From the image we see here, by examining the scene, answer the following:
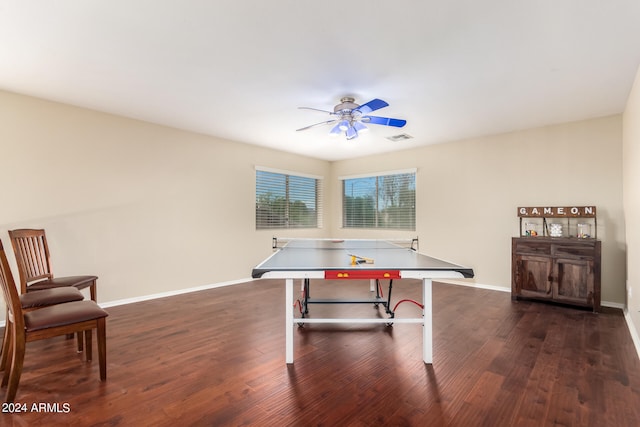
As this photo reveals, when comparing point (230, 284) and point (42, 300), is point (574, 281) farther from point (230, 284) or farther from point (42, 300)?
point (42, 300)

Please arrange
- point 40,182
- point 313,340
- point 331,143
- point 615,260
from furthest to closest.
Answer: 1. point 331,143
2. point 615,260
3. point 40,182
4. point 313,340

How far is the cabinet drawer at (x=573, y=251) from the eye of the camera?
11.5 feet

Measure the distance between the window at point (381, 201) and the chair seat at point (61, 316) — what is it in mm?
4937

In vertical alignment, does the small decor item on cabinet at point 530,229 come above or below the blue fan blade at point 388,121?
below

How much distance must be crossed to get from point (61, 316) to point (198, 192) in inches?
114

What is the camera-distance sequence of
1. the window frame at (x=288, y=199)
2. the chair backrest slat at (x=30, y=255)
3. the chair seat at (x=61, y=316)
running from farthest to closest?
1. the window frame at (x=288, y=199)
2. the chair backrest slat at (x=30, y=255)
3. the chair seat at (x=61, y=316)

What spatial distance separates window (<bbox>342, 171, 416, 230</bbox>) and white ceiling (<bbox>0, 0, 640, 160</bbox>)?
2.11 metres

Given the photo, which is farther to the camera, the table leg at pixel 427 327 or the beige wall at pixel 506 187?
the beige wall at pixel 506 187

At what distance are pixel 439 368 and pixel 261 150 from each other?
4.45 meters

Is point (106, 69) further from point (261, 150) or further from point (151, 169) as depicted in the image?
point (261, 150)

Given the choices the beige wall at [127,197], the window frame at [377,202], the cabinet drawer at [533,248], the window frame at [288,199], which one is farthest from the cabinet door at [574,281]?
the beige wall at [127,197]

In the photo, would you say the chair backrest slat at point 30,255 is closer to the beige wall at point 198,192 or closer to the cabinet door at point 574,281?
the beige wall at point 198,192

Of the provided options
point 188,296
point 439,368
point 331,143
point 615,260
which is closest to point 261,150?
point 331,143

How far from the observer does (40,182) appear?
10.7 ft
